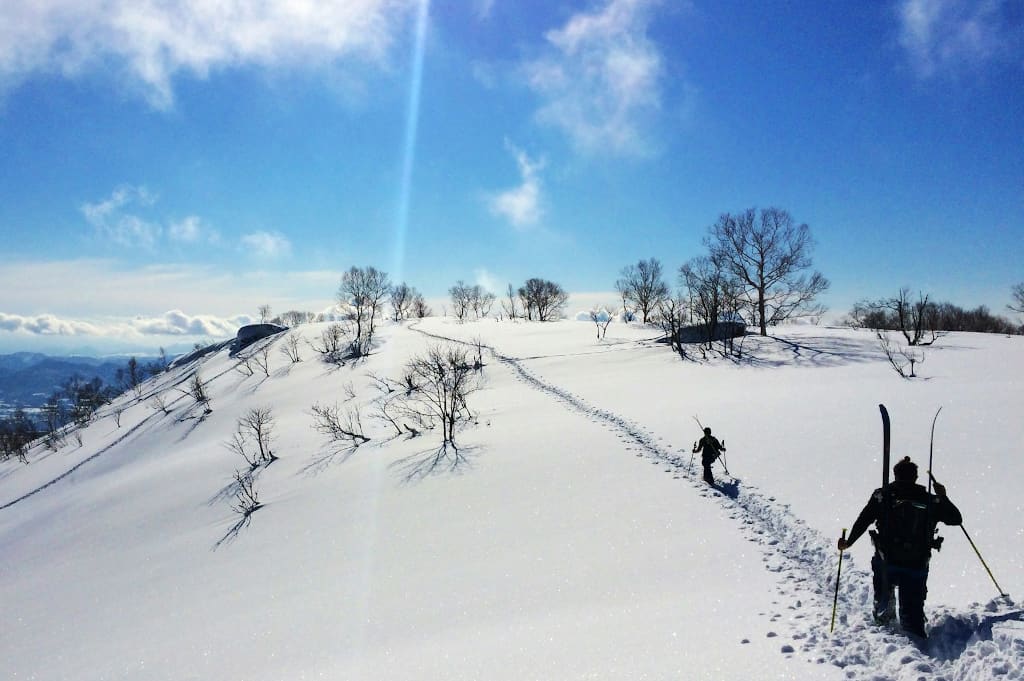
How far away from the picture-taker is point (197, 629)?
938cm

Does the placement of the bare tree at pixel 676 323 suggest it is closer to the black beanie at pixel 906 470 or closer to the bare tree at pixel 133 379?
the black beanie at pixel 906 470

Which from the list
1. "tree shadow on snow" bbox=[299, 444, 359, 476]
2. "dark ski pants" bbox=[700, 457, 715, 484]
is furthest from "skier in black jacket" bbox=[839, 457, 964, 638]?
"tree shadow on snow" bbox=[299, 444, 359, 476]

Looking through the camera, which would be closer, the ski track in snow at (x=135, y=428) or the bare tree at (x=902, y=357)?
the bare tree at (x=902, y=357)

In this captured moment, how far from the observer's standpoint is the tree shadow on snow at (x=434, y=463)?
15047 millimetres

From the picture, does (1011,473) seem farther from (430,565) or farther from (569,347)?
(569,347)

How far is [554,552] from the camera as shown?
9.06 meters

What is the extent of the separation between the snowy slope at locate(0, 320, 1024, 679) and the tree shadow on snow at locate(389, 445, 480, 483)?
0.21 metres

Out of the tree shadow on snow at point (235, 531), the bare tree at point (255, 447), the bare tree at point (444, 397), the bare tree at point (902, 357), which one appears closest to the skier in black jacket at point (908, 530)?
the bare tree at point (444, 397)

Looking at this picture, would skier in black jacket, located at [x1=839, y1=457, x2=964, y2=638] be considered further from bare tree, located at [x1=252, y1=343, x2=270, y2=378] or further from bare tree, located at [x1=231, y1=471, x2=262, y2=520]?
bare tree, located at [x1=252, y1=343, x2=270, y2=378]

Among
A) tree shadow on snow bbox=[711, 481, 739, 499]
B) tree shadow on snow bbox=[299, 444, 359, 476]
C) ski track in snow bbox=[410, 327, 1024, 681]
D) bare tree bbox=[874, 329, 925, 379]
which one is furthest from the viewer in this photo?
bare tree bbox=[874, 329, 925, 379]

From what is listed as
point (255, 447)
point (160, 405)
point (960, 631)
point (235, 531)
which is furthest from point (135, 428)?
point (960, 631)

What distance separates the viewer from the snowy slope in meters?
6.00

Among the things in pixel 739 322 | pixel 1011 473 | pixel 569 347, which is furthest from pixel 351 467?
pixel 739 322

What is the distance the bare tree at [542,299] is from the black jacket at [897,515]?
85.2 meters
